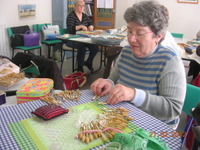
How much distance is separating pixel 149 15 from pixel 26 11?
160 inches

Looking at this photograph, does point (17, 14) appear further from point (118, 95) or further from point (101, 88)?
point (118, 95)

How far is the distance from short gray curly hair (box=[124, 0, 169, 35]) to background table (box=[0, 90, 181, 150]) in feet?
1.53

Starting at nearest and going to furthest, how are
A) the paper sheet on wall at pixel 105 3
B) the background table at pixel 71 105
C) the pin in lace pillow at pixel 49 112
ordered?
1. the background table at pixel 71 105
2. the pin in lace pillow at pixel 49 112
3. the paper sheet on wall at pixel 105 3

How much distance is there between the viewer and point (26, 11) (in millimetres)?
4680

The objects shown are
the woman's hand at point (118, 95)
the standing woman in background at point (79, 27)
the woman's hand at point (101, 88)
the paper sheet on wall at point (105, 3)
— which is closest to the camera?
the woman's hand at point (118, 95)

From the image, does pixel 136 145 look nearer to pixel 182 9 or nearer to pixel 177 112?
pixel 177 112

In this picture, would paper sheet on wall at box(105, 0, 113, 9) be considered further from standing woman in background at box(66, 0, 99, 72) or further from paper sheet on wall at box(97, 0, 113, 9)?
standing woman in background at box(66, 0, 99, 72)

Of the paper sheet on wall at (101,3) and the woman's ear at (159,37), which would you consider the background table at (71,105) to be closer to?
the woman's ear at (159,37)

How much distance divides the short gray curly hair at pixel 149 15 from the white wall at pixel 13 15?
377cm

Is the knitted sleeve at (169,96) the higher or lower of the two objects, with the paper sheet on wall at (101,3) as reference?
lower

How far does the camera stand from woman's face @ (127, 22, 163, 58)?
1.24 metres

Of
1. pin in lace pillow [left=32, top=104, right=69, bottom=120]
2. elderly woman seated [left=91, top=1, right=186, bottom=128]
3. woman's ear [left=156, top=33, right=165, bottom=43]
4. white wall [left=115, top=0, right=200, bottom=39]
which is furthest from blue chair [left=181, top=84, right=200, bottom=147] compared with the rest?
white wall [left=115, top=0, right=200, bottom=39]

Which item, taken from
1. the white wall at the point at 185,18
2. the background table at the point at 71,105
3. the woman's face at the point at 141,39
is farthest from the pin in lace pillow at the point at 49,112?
the white wall at the point at 185,18

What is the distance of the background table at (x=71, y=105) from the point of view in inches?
30.4
